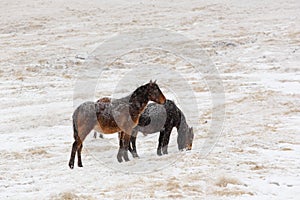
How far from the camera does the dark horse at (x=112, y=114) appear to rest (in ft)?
34.2

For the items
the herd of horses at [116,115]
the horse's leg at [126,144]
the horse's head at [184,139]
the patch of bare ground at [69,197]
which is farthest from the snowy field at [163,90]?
the herd of horses at [116,115]

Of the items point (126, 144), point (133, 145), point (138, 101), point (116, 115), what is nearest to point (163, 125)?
point (133, 145)

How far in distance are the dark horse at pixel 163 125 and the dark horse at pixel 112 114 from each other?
850 millimetres

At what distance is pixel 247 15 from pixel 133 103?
3315 cm

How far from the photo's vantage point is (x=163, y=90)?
22.2m

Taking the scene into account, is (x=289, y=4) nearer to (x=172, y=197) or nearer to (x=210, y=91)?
(x=210, y=91)

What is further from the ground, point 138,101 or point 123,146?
point 138,101

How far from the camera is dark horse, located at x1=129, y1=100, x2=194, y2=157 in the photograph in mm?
11617

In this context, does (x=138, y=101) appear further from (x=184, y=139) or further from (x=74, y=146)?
(x=184, y=139)

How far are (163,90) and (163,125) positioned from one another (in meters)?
10.3

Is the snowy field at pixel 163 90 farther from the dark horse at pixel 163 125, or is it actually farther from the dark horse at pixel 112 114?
the dark horse at pixel 112 114

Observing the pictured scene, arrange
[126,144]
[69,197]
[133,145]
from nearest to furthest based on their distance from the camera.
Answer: [69,197], [126,144], [133,145]

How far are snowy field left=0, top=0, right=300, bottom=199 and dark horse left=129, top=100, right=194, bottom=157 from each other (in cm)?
34

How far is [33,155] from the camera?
12.5 m
